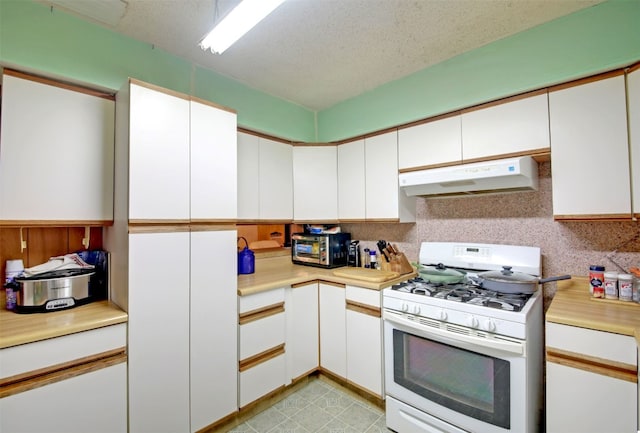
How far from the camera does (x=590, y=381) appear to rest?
4.16 feet

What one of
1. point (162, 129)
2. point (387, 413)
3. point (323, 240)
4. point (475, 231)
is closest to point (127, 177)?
point (162, 129)

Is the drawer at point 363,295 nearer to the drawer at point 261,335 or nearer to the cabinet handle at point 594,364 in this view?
the drawer at point 261,335

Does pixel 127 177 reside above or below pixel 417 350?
above

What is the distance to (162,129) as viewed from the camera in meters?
1.63

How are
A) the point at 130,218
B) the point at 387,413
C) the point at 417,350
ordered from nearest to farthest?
the point at 130,218
the point at 417,350
the point at 387,413

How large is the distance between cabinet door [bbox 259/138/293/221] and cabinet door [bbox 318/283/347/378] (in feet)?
2.66

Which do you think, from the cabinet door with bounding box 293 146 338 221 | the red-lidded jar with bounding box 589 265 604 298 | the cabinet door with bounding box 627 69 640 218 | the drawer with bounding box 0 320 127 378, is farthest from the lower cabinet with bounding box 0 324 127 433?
the cabinet door with bounding box 627 69 640 218

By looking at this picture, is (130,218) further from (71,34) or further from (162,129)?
(71,34)

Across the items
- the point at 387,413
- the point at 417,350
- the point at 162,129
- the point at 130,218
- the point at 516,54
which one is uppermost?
the point at 516,54

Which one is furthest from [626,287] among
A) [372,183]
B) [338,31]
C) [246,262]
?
[246,262]

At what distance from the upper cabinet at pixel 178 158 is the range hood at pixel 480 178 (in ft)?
4.28

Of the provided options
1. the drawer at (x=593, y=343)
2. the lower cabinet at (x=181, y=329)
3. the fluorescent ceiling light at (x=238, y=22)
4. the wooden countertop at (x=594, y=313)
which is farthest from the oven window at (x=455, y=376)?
the fluorescent ceiling light at (x=238, y=22)

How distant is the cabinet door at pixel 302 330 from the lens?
222 cm

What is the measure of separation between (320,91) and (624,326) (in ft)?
8.49
